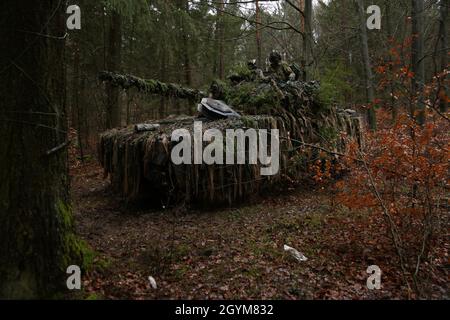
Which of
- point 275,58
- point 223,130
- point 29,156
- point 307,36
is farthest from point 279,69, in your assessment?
point 29,156

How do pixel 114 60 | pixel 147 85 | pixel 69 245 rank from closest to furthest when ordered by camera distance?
pixel 69 245
pixel 147 85
pixel 114 60

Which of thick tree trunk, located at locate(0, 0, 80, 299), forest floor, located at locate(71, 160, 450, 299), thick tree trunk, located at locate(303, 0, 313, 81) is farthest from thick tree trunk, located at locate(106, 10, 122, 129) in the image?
thick tree trunk, located at locate(0, 0, 80, 299)

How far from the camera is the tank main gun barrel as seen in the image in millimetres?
6823

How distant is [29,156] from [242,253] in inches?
108

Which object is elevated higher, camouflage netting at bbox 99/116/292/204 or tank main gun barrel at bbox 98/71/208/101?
tank main gun barrel at bbox 98/71/208/101

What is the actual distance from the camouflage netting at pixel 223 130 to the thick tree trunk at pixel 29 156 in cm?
242

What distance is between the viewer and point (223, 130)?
5.92 m

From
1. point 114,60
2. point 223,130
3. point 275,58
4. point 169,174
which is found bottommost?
point 169,174

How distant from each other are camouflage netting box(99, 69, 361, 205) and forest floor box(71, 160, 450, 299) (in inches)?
16.2

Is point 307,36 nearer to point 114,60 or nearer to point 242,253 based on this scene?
point 114,60

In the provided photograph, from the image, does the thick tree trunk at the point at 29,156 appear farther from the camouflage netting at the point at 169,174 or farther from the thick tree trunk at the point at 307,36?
the thick tree trunk at the point at 307,36

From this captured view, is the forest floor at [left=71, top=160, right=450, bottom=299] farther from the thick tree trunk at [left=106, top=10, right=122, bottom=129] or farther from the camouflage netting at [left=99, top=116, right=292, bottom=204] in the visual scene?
the thick tree trunk at [left=106, top=10, right=122, bottom=129]

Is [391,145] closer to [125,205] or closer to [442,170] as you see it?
[442,170]
